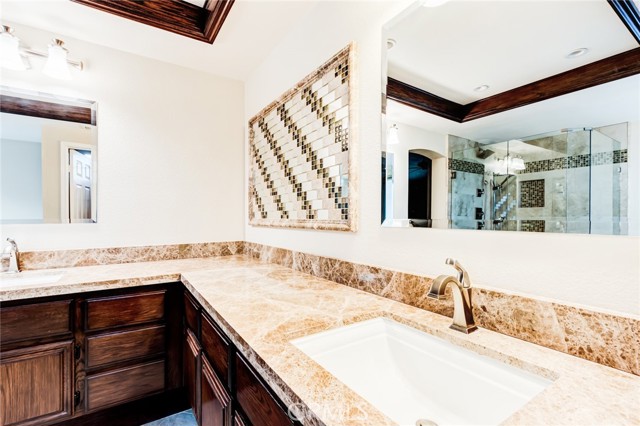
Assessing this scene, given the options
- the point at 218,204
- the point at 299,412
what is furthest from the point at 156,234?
the point at 299,412

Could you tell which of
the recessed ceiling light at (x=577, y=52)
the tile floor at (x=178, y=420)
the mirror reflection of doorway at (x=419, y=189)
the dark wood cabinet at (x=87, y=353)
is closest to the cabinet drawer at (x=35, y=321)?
the dark wood cabinet at (x=87, y=353)

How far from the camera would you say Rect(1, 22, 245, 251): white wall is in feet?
6.60

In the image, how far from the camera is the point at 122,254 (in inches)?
84.7

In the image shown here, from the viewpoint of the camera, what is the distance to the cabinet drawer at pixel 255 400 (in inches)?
27.2

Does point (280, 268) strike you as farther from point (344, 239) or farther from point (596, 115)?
point (596, 115)

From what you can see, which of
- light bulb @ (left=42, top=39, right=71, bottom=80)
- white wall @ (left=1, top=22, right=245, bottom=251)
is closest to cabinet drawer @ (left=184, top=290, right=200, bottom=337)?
white wall @ (left=1, top=22, right=245, bottom=251)

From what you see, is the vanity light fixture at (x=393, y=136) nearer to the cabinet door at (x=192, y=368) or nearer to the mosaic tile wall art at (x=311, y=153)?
the mosaic tile wall art at (x=311, y=153)

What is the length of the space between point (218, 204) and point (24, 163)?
48.3 inches

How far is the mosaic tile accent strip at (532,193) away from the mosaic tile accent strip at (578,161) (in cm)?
3

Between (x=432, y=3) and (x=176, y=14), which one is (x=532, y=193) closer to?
(x=432, y=3)

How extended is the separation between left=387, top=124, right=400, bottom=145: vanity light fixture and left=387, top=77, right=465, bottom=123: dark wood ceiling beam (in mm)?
100

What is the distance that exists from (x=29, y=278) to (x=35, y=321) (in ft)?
1.26

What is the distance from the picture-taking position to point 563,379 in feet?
2.04

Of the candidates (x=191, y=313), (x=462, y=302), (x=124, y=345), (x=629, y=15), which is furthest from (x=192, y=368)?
(x=629, y=15)
